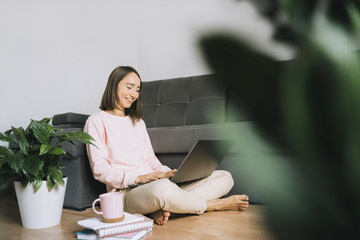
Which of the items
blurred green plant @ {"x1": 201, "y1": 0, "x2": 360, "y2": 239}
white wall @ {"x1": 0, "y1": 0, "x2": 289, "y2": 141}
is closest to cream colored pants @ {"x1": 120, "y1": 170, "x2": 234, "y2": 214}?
white wall @ {"x1": 0, "y1": 0, "x2": 289, "y2": 141}

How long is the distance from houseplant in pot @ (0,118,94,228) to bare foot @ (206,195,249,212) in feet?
2.16

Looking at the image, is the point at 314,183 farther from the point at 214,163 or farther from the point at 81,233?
the point at 214,163

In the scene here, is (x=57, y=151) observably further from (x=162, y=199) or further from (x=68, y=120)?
(x=68, y=120)

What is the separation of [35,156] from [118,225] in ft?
1.59

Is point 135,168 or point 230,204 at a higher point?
point 135,168

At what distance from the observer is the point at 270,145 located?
14cm

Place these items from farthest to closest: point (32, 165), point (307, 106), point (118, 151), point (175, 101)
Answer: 1. point (175, 101)
2. point (118, 151)
3. point (32, 165)
4. point (307, 106)

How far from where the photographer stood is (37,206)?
1383 mm

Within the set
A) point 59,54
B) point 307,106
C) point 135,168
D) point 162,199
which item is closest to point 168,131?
point 135,168

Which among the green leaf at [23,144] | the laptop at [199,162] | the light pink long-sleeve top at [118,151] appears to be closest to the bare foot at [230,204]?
the laptop at [199,162]

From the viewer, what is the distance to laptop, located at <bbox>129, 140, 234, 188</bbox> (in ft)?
4.47

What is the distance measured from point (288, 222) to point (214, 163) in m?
1.51

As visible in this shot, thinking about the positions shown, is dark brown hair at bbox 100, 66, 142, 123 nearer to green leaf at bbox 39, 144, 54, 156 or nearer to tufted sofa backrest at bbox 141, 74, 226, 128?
green leaf at bbox 39, 144, 54, 156

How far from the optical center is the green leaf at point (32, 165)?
132 centimetres
